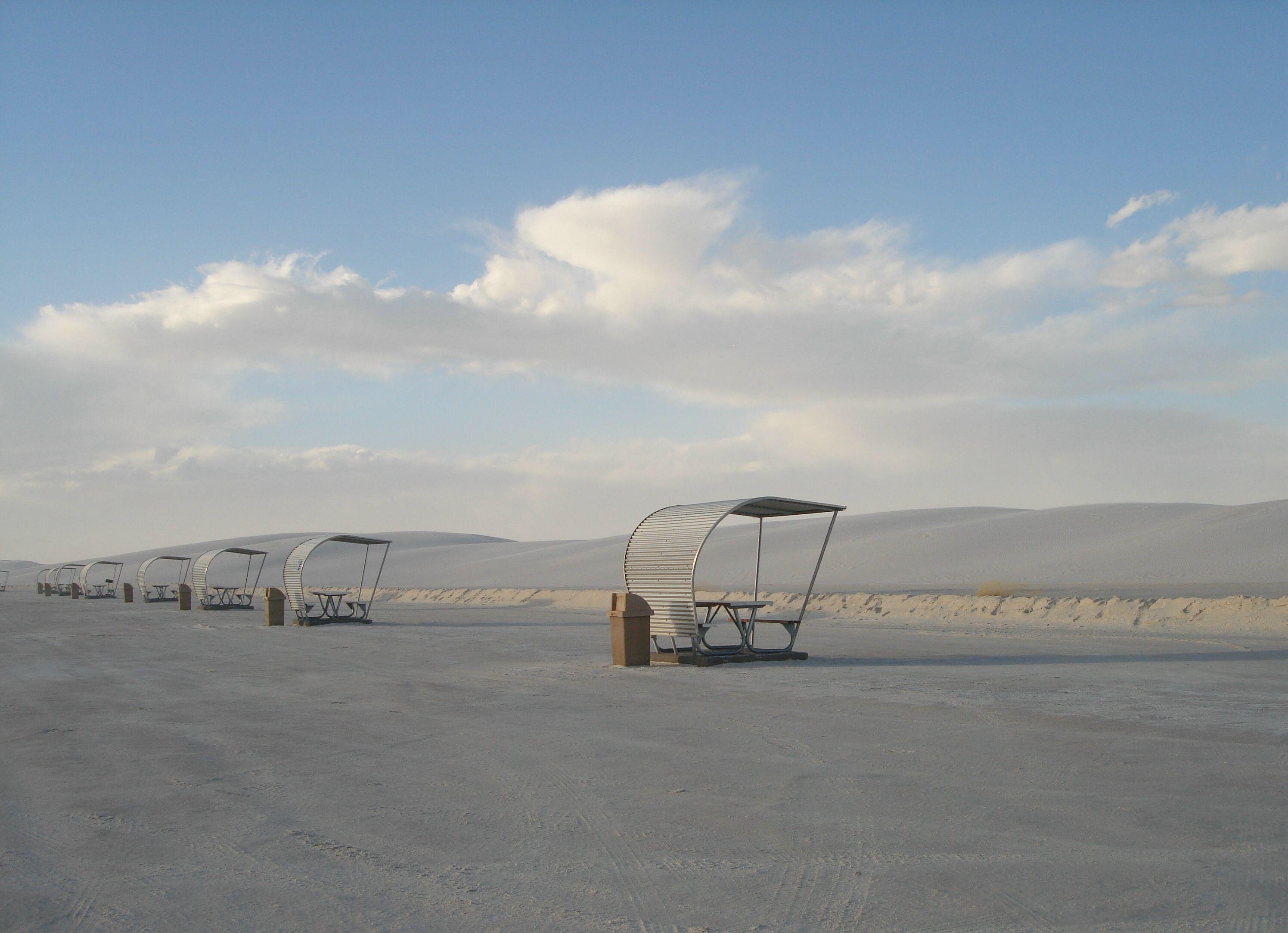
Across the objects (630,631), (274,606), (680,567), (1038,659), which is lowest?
(1038,659)

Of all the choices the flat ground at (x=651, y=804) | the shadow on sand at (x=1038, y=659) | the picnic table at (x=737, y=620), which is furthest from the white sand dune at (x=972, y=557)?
the flat ground at (x=651, y=804)

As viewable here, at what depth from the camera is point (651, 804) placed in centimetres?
615

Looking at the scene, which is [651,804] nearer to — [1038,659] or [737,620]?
[737,620]

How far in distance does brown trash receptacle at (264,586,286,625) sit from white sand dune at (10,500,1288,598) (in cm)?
2346

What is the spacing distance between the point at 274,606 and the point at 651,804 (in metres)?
24.3

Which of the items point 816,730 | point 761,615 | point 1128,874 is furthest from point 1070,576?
point 1128,874

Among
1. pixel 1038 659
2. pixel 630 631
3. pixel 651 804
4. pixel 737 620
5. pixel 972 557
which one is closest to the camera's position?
pixel 651 804

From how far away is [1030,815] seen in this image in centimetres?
571

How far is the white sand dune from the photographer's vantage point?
1645 inches

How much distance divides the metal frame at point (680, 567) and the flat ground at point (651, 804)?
2.23m

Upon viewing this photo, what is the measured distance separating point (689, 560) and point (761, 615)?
21.3 m

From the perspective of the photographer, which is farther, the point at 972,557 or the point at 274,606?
the point at 972,557

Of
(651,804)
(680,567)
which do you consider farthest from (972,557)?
(651,804)

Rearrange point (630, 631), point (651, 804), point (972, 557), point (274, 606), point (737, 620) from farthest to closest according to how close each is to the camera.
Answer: point (972, 557) < point (274, 606) < point (737, 620) < point (630, 631) < point (651, 804)
